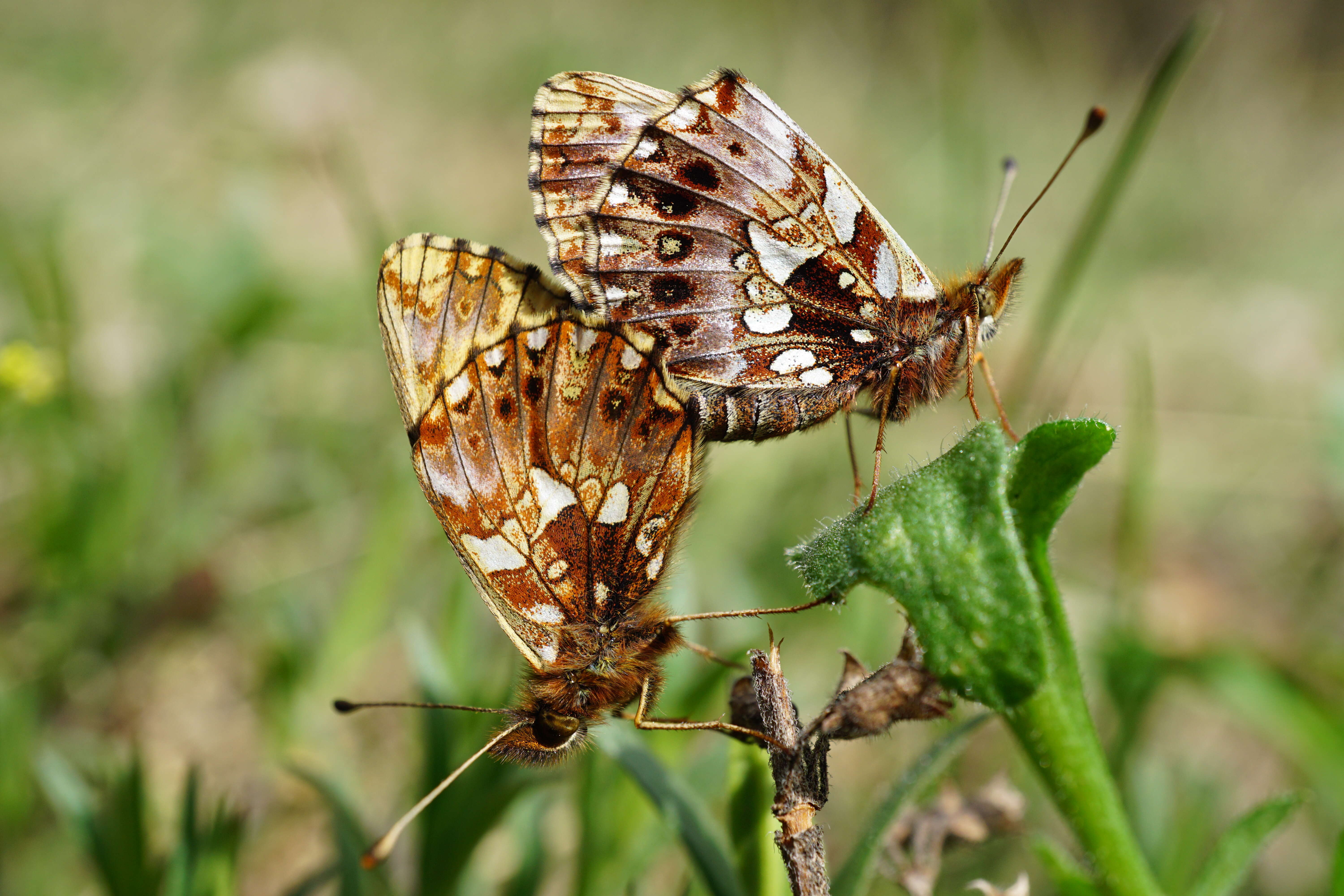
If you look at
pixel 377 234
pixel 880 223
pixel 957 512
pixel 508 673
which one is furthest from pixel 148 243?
pixel 957 512

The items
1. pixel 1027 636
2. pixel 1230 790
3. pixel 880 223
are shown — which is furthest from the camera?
pixel 1230 790

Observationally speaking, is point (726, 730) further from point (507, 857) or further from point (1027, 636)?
point (507, 857)

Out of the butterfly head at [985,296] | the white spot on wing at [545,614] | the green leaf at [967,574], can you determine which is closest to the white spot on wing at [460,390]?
the white spot on wing at [545,614]

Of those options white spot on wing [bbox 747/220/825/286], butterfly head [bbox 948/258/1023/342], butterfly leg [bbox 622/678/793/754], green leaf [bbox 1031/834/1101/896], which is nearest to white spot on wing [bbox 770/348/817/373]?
white spot on wing [bbox 747/220/825/286]

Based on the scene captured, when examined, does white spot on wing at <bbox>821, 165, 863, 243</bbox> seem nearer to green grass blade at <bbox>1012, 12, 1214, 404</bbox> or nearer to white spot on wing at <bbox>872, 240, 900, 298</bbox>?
white spot on wing at <bbox>872, 240, 900, 298</bbox>

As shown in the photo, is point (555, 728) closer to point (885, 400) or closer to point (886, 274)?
point (885, 400)


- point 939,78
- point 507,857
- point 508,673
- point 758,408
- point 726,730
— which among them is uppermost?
point 939,78
